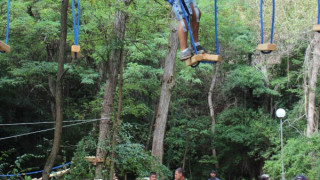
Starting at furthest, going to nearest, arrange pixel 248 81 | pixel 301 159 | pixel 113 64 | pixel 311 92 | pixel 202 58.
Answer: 1. pixel 248 81
2. pixel 311 92
3. pixel 301 159
4. pixel 113 64
5. pixel 202 58

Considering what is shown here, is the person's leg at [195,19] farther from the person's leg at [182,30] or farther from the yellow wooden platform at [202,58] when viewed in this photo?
the yellow wooden platform at [202,58]

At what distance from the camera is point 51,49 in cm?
1483

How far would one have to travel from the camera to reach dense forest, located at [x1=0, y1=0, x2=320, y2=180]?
9000 mm

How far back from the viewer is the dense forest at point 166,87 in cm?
900

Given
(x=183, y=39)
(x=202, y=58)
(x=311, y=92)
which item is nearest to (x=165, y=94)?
Answer: (x=311, y=92)

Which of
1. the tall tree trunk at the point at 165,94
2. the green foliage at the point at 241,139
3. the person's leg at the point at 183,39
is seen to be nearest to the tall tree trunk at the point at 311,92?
the green foliage at the point at 241,139

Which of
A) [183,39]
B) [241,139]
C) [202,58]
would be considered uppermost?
[183,39]

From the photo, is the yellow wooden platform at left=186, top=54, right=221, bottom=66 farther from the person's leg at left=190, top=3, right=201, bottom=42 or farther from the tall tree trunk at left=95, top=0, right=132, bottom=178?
the tall tree trunk at left=95, top=0, right=132, bottom=178

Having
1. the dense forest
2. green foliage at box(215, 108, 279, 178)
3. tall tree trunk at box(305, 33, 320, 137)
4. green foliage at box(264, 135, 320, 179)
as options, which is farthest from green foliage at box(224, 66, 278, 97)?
green foliage at box(264, 135, 320, 179)

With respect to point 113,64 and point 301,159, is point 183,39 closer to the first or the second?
point 113,64

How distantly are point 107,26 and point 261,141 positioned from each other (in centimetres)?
953

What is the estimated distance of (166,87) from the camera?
418 inches

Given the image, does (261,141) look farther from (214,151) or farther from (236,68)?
(236,68)

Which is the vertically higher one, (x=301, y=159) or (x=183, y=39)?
(x=183, y=39)
